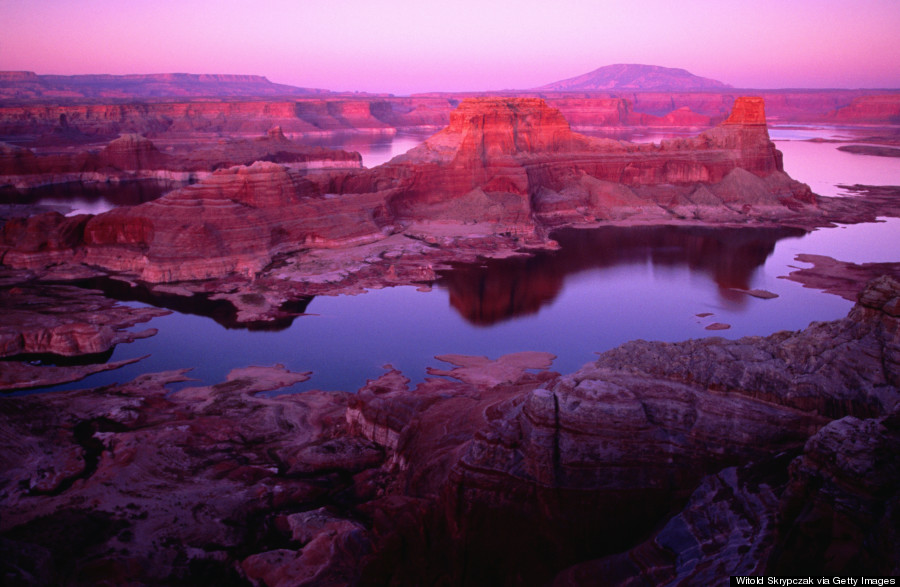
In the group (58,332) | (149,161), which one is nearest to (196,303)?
(58,332)

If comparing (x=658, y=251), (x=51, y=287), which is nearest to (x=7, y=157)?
(x=51, y=287)

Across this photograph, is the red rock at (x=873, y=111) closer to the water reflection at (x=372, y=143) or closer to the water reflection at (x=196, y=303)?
the water reflection at (x=372, y=143)

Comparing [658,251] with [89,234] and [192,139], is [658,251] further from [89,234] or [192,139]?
[192,139]

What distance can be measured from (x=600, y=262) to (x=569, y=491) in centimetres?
2843

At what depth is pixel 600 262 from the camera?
1430 inches

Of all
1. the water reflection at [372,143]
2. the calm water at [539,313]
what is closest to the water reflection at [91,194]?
the water reflection at [372,143]

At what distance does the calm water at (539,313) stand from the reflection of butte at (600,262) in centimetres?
10

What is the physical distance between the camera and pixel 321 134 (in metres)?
130

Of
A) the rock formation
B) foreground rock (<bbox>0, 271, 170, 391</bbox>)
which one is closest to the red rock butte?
foreground rock (<bbox>0, 271, 170, 391</bbox>)

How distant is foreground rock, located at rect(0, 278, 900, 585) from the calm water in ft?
23.7

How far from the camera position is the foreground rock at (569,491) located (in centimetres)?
694

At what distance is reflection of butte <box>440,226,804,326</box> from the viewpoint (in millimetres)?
29125

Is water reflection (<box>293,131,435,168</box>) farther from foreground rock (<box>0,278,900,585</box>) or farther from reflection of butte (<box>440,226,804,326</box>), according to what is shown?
foreground rock (<box>0,278,900,585</box>)

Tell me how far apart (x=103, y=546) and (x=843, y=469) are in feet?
36.6
